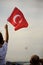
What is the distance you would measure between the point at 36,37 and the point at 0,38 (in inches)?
65.7

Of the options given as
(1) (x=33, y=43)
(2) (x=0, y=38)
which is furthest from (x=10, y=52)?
(2) (x=0, y=38)

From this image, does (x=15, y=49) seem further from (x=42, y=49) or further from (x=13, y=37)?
(x=42, y=49)

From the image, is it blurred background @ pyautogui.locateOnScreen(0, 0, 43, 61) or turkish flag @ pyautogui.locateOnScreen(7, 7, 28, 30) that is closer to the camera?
turkish flag @ pyautogui.locateOnScreen(7, 7, 28, 30)

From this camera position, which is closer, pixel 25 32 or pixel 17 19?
pixel 17 19

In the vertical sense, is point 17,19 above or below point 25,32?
above

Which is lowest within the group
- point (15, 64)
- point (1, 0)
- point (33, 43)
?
point (15, 64)

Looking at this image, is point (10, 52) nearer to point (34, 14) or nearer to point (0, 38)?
point (34, 14)

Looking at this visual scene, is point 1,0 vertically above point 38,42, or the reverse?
point 1,0

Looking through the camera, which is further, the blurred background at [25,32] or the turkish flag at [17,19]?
the blurred background at [25,32]

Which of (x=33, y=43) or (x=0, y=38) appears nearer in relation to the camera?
(x=0, y=38)

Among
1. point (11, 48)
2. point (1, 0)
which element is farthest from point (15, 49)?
point (1, 0)

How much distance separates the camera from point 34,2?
372 cm

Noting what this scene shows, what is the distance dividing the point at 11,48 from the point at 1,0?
37.5 inches

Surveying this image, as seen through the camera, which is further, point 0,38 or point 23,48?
point 23,48
